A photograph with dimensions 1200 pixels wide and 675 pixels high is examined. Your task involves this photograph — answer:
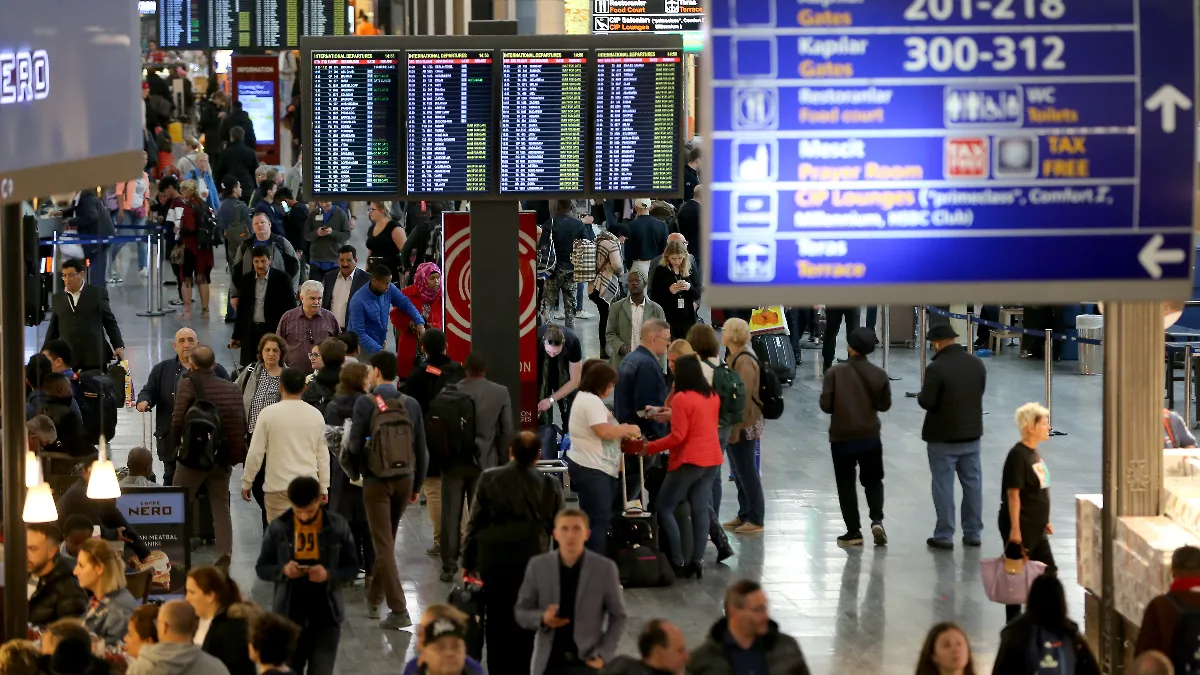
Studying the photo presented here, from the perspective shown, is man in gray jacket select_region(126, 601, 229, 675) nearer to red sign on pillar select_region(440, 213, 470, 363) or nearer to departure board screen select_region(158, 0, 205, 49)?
red sign on pillar select_region(440, 213, 470, 363)

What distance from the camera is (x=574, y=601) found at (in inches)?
344

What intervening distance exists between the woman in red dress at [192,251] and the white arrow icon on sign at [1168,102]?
17.1 metres

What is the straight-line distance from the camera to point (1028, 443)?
11.3 metres

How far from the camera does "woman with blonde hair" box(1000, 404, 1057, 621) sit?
442 inches

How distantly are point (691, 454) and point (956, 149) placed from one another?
231 inches

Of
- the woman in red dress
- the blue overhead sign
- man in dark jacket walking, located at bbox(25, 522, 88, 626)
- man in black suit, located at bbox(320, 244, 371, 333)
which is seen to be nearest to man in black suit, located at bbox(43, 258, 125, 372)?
man in black suit, located at bbox(320, 244, 371, 333)

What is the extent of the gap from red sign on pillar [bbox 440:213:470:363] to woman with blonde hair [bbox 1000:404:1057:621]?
13.9 feet

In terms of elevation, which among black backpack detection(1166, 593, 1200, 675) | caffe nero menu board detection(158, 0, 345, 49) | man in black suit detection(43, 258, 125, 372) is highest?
caffe nero menu board detection(158, 0, 345, 49)

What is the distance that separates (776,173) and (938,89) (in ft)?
2.06

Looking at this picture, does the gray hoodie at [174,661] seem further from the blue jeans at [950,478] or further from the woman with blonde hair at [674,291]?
the woman with blonde hair at [674,291]

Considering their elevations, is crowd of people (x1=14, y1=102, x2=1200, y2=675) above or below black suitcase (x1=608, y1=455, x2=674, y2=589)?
above

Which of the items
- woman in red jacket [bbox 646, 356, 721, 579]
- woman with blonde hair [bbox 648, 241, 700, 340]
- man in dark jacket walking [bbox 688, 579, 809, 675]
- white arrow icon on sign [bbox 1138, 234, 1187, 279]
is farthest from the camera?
woman with blonde hair [bbox 648, 241, 700, 340]

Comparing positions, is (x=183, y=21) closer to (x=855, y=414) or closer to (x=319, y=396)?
(x=319, y=396)

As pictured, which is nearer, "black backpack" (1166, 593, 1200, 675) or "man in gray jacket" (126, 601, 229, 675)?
"man in gray jacket" (126, 601, 229, 675)
